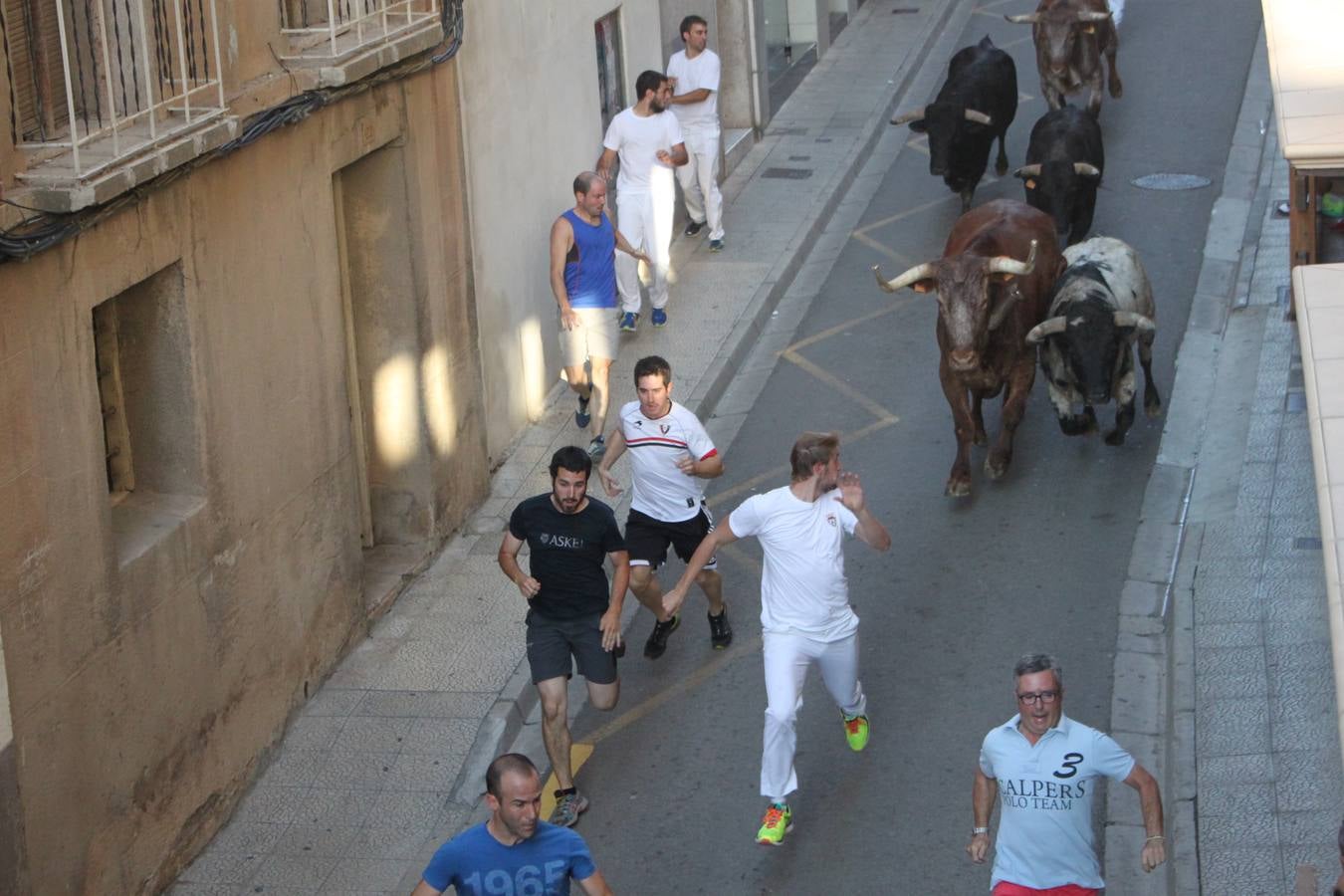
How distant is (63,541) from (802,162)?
534 inches

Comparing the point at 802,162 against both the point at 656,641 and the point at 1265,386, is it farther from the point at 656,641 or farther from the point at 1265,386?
the point at 656,641

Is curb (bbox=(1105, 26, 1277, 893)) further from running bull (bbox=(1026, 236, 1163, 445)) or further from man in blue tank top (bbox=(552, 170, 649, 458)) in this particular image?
man in blue tank top (bbox=(552, 170, 649, 458))

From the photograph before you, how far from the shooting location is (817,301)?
1709 cm

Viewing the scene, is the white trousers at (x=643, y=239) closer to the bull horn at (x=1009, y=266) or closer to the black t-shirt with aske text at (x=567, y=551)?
the bull horn at (x=1009, y=266)

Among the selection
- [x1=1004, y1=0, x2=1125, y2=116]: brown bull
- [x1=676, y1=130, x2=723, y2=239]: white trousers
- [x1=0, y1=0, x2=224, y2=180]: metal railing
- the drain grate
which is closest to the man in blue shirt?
[x1=0, y1=0, x2=224, y2=180]: metal railing

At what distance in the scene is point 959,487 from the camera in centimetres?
1301

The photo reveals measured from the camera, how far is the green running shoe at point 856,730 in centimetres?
975

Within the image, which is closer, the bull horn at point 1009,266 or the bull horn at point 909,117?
the bull horn at point 1009,266

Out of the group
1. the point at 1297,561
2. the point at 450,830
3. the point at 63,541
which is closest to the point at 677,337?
the point at 1297,561

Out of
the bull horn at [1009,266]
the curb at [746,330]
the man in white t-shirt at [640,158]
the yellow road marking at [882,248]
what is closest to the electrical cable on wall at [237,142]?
the curb at [746,330]

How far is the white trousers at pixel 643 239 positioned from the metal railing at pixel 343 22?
12.1 ft

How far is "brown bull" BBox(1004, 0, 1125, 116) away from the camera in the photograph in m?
20.5

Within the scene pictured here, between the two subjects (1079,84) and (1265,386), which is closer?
(1265,386)

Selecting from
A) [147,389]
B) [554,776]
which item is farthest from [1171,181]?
[147,389]
